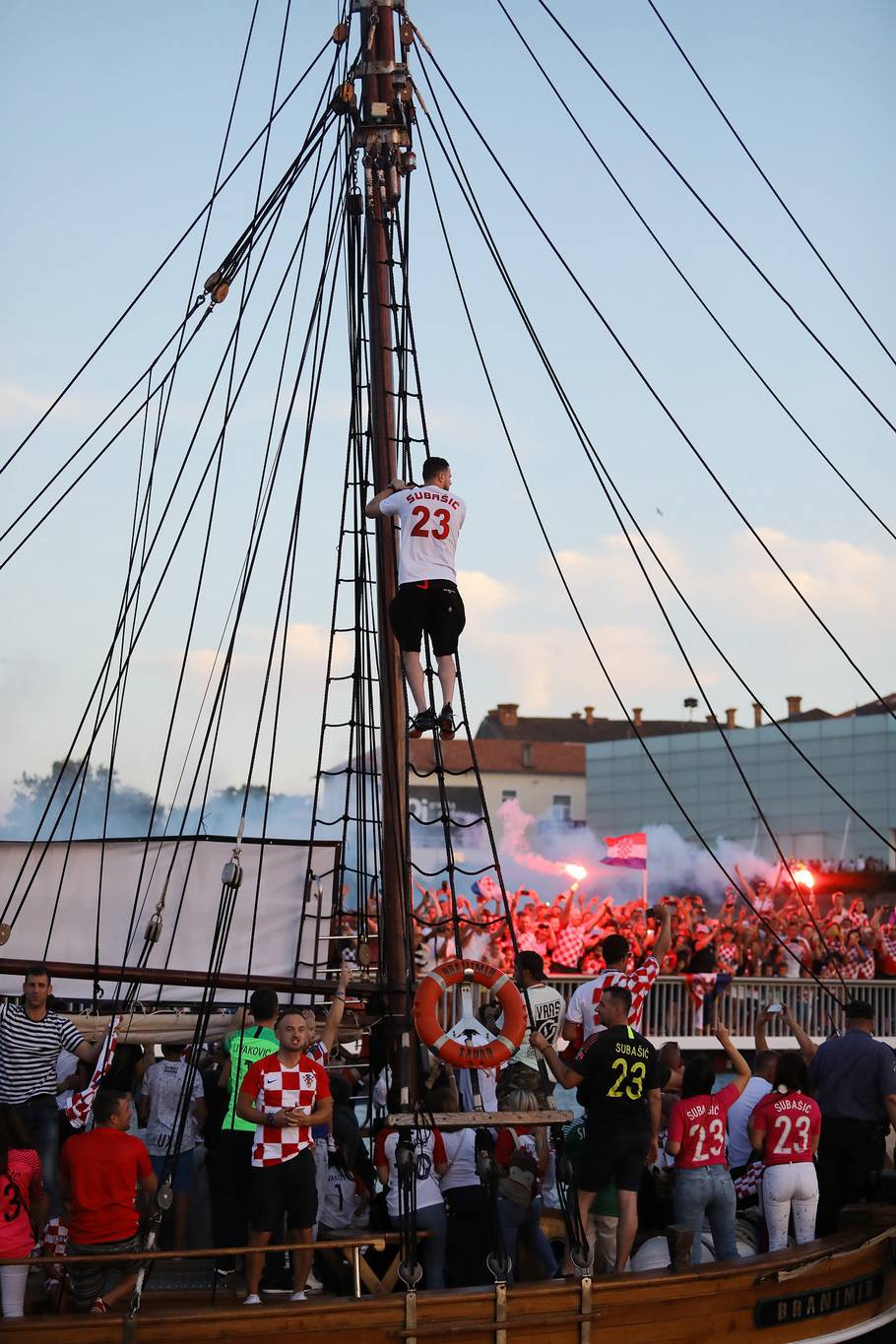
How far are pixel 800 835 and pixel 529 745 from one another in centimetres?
2660

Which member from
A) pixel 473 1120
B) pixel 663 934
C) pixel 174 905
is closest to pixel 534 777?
pixel 174 905

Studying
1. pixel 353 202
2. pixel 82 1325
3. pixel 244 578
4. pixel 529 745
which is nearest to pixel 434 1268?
pixel 82 1325

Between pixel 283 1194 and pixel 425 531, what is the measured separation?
415 cm

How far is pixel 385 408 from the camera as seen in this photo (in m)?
11.8

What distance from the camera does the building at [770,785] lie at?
54.4 m

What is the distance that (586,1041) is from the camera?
8.80 metres

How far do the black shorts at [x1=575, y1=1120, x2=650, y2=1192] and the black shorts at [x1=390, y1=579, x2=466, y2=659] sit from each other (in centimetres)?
335

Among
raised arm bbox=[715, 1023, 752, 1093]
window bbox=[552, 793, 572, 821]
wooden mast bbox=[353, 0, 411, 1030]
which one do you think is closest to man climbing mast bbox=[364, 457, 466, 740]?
wooden mast bbox=[353, 0, 411, 1030]

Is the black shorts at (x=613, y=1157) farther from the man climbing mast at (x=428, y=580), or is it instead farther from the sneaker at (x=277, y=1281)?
the man climbing mast at (x=428, y=580)

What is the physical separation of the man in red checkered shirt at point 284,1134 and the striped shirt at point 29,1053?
1.47 m

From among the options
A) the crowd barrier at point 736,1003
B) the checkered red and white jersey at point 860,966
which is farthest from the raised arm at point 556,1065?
the checkered red and white jersey at point 860,966

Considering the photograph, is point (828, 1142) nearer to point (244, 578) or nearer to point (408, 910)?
point (408, 910)

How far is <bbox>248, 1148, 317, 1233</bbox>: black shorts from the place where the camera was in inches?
303

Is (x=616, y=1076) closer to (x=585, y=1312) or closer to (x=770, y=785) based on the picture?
(x=585, y=1312)
